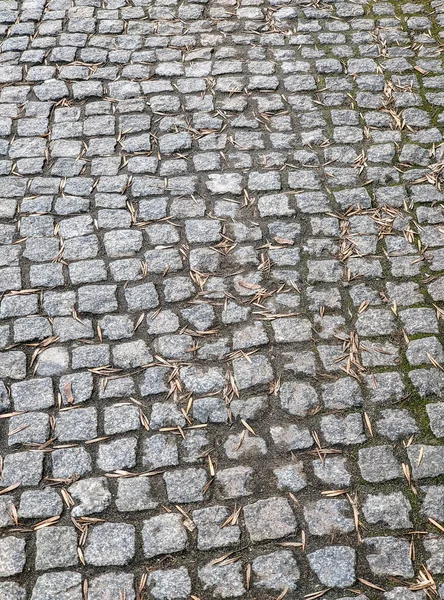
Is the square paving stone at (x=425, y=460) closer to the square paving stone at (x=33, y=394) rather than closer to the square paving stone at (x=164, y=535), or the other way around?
the square paving stone at (x=164, y=535)

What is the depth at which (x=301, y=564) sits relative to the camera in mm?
2719

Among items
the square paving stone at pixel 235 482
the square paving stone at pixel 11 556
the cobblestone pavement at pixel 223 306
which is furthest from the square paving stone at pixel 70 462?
the square paving stone at pixel 235 482

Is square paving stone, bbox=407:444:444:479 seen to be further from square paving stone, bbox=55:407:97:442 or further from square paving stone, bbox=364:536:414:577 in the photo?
square paving stone, bbox=55:407:97:442

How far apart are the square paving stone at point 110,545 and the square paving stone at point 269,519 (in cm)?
45

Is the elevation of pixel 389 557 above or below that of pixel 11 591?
below

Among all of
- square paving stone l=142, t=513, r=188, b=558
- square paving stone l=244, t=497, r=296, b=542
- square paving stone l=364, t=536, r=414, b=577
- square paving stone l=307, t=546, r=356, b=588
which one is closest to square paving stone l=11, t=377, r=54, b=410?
square paving stone l=142, t=513, r=188, b=558

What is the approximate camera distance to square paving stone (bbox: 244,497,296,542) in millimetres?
2799

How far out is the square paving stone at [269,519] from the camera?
280 centimetres

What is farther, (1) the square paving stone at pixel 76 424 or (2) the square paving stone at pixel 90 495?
(1) the square paving stone at pixel 76 424

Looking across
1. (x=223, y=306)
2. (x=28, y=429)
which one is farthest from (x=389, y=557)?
(x=28, y=429)

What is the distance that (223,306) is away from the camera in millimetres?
3633

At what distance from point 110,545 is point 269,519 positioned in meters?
0.60

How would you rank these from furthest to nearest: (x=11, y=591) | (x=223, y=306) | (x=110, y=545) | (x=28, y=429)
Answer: (x=223, y=306)
(x=28, y=429)
(x=110, y=545)
(x=11, y=591)

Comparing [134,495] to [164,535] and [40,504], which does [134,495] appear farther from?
[40,504]
